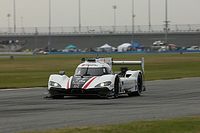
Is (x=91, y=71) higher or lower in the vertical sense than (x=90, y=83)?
higher

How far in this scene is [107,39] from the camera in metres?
166

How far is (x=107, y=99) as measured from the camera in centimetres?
2586

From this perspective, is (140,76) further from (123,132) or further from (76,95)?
(123,132)

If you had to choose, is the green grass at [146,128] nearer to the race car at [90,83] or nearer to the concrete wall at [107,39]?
the race car at [90,83]

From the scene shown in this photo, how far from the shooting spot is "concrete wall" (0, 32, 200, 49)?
529 ft

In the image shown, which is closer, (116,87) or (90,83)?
(90,83)

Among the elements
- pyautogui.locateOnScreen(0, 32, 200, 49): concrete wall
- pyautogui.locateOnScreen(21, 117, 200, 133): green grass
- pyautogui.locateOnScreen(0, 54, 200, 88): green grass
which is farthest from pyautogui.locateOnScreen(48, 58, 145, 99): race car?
pyautogui.locateOnScreen(0, 32, 200, 49): concrete wall

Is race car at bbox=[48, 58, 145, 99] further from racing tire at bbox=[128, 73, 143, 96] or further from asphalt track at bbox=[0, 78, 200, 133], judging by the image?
asphalt track at bbox=[0, 78, 200, 133]

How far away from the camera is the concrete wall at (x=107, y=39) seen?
161m

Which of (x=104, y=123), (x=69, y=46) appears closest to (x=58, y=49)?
(x=69, y=46)

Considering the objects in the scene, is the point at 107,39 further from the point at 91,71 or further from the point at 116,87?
the point at 116,87

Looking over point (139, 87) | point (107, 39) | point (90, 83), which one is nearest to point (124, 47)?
point (107, 39)

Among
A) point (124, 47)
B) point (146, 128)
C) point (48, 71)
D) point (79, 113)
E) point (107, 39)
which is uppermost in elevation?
point (107, 39)

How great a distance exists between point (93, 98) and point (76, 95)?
0.82 metres
